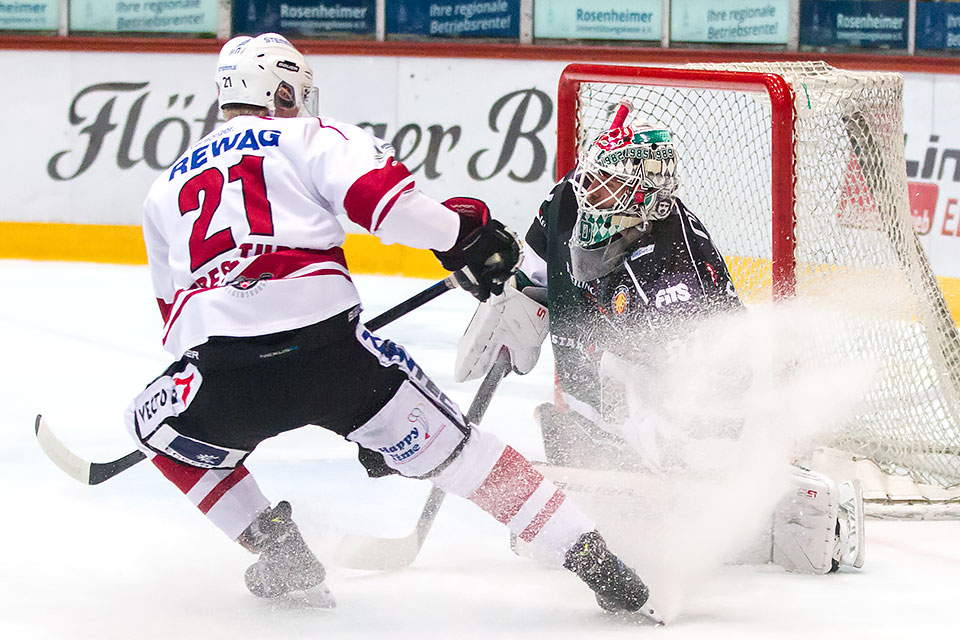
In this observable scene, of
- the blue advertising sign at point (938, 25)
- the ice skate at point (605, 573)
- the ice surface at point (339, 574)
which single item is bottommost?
the ice surface at point (339, 574)

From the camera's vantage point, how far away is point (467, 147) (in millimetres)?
6109

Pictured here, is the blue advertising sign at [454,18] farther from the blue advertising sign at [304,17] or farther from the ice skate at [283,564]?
the ice skate at [283,564]

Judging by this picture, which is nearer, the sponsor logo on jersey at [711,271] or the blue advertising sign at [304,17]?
the sponsor logo on jersey at [711,271]

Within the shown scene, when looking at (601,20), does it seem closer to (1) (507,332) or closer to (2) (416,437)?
(1) (507,332)

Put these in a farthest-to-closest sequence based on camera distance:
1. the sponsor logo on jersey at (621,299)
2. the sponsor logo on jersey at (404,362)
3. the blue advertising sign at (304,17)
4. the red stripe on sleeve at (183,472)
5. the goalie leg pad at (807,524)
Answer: the blue advertising sign at (304,17) < the sponsor logo on jersey at (621,299) < the goalie leg pad at (807,524) < the red stripe on sleeve at (183,472) < the sponsor logo on jersey at (404,362)

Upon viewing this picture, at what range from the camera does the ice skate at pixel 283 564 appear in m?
1.96

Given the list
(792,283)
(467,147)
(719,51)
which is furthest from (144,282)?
(792,283)

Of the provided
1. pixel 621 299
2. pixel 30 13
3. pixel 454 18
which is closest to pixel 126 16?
pixel 30 13

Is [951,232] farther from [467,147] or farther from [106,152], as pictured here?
[106,152]

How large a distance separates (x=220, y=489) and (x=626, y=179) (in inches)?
33.8

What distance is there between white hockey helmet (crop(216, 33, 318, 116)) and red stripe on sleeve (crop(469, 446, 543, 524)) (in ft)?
2.08

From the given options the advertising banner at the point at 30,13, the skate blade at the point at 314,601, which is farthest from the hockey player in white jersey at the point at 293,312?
the advertising banner at the point at 30,13

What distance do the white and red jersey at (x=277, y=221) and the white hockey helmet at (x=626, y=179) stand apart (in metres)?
0.50

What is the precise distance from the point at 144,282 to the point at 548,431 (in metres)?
3.47
